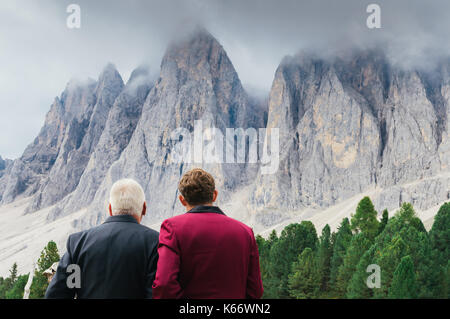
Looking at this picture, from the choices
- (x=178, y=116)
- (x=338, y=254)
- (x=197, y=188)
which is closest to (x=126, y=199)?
(x=197, y=188)

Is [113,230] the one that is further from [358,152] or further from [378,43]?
[378,43]

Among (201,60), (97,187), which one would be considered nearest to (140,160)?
(97,187)

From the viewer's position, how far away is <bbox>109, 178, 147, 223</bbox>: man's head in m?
4.32

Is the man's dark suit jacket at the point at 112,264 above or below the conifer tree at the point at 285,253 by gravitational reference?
above

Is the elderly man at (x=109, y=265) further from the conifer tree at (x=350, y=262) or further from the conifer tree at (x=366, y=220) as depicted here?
the conifer tree at (x=366, y=220)

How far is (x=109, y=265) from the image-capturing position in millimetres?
4004

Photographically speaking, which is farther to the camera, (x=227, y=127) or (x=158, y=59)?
(x=158, y=59)

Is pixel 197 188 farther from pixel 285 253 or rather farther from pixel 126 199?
pixel 285 253

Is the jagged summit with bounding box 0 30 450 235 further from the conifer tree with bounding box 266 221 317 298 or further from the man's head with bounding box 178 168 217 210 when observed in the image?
the man's head with bounding box 178 168 217 210

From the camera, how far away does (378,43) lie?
423 ft

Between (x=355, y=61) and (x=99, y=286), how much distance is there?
466 ft

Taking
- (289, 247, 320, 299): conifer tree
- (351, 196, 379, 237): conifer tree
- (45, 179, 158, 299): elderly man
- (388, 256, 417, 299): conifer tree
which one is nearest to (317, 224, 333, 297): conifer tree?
(289, 247, 320, 299): conifer tree

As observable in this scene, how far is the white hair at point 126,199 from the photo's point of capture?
14.2ft

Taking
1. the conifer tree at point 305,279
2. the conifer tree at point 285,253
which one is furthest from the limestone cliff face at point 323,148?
the conifer tree at point 305,279
